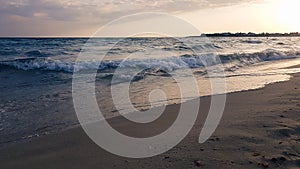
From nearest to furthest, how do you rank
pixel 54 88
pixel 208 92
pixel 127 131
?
pixel 127 131, pixel 208 92, pixel 54 88

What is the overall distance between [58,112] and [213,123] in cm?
335

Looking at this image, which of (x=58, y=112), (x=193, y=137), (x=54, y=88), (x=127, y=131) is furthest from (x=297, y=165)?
(x=54, y=88)

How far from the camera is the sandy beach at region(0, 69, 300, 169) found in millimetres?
3707

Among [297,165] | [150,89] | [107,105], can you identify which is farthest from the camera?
[150,89]

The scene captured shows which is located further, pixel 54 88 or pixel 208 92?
pixel 54 88

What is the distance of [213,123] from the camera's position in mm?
5363

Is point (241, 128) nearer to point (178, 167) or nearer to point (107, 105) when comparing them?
point (178, 167)

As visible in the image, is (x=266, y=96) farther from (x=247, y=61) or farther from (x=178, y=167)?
(x=247, y=61)

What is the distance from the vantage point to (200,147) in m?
4.15

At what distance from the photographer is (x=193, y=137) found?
4594 mm

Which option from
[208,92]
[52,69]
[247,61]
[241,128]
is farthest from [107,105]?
[247,61]

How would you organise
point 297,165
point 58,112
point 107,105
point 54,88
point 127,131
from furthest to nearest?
point 54,88, point 107,105, point 58,112, point 127,131, point 297,165

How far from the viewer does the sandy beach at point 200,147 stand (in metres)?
3.71

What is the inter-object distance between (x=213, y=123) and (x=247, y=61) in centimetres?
1575
